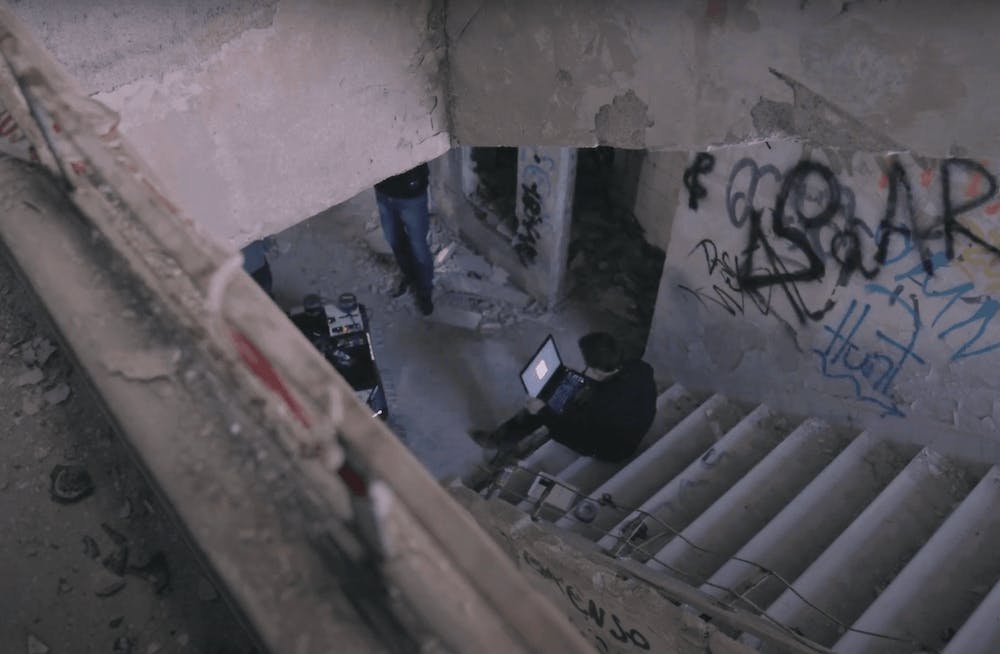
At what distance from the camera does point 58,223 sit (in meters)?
1.42

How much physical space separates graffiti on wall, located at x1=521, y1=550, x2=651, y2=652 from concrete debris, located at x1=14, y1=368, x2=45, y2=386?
6.19ft

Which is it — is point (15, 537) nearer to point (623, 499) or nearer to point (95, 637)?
point (95, 637)

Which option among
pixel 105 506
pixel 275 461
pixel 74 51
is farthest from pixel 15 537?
pixel 74 51

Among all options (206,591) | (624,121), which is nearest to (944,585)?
(624,121)

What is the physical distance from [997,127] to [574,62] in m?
1.23

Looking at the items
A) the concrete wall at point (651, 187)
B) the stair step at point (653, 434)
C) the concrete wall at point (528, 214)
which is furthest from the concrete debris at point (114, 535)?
the concrete wall at point (651, 187)

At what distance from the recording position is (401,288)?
6.19 meters

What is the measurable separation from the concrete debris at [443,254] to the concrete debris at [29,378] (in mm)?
5083

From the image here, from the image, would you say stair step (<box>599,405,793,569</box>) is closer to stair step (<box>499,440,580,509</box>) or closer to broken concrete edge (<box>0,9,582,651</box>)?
stair step (<box>499,440,580,509</box>)

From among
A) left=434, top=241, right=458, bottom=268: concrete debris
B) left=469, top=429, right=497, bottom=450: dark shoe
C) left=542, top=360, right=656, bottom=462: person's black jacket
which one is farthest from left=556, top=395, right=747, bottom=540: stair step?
left=434, top=241, right=458, bottom=268: concrete debris

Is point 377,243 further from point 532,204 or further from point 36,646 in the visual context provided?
point 36,646

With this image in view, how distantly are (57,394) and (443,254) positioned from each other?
5214mm

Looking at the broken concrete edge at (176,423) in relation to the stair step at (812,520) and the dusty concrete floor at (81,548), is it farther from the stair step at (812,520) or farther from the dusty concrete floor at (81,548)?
the stair step at (812,520)

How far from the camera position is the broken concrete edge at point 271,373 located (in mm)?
792
